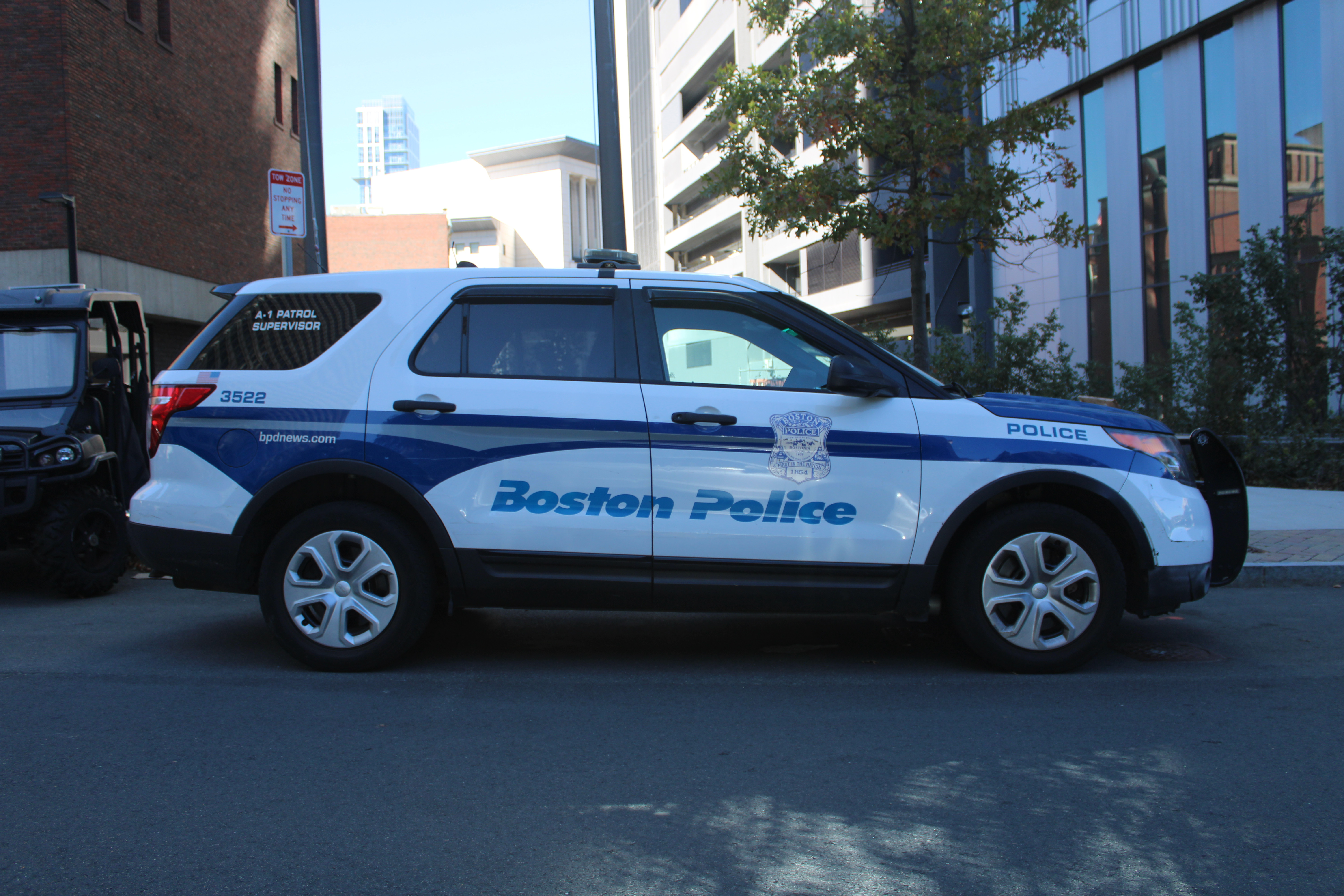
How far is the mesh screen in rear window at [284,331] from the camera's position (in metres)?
4.85

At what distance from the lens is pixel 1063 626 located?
4.69 meters

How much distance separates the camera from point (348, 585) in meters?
4.73

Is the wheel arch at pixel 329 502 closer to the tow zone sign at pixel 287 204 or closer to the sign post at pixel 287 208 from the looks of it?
the sign post at pixel 287 208

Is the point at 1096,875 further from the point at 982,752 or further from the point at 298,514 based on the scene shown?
the point at 298,514

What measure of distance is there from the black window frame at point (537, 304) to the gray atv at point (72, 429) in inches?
139

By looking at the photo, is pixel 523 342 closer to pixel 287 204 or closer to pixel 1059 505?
pixel 1059 505

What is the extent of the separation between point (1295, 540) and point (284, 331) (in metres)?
7.69

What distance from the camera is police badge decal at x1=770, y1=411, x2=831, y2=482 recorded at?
457 centimetres

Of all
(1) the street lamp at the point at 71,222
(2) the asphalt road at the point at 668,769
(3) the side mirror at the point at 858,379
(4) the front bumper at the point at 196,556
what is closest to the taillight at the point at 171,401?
(4) the front bumper at the point at 196,556

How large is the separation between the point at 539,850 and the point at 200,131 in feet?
80.9

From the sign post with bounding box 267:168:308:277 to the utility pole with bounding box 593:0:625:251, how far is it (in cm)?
260

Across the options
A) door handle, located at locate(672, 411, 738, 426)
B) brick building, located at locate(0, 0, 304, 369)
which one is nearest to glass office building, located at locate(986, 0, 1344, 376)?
door handle, located at locate(672, 411, 738, 426)

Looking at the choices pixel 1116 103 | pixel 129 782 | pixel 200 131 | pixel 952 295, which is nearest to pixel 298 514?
pixel 129 782

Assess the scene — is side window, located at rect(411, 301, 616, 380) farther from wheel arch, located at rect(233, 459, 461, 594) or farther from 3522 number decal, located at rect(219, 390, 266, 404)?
3522 number decal, located at rect(219, 390, 266, 404)
